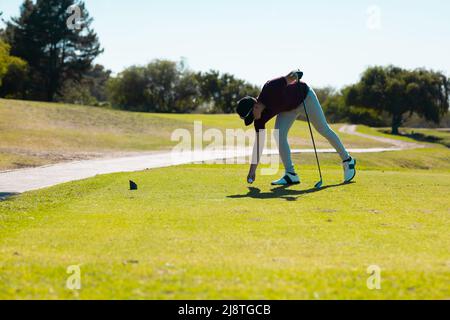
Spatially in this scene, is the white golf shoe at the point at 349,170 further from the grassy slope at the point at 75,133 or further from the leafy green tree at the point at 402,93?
the leafy green tree at the point at 402,93

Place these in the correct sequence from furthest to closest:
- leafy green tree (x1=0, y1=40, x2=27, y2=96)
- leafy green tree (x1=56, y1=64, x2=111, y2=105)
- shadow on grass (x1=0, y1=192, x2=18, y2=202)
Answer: leafy green tree (x1=56, y1=64, x2=111, y2=105)
leafy green tree (x1=0, y1=40, x2=27, y2=96)
shadow on grass (x1=0, y1=192, x2=18, y2=202)

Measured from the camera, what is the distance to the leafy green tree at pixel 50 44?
77875 mm

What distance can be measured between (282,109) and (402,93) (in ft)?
239

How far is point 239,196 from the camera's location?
11336mm

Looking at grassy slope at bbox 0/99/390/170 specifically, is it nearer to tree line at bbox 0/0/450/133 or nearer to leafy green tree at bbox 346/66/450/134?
tree line at bbox 0/0/450/133

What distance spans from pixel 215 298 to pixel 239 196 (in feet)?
21.6

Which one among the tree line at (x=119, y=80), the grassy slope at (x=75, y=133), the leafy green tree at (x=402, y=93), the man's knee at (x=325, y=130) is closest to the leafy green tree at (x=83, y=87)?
the tree line at (x=119, y=80)

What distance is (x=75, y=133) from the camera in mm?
41469

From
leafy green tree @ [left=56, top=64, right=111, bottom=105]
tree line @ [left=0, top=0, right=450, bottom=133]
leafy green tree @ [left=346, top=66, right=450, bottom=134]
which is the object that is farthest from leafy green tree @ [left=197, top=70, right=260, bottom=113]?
leafy green tree @ [left=346, top=66, right=450, bottom=134]

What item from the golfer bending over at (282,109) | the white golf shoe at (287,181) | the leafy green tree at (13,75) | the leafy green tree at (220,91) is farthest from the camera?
the leafy green tree at (220,91)

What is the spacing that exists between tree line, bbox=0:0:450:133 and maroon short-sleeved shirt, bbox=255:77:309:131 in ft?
194

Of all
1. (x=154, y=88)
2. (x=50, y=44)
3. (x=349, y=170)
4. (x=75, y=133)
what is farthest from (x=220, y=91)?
(x=349, y=170)

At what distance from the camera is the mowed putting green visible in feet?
16.6

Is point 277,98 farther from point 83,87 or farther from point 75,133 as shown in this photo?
point 83,87
